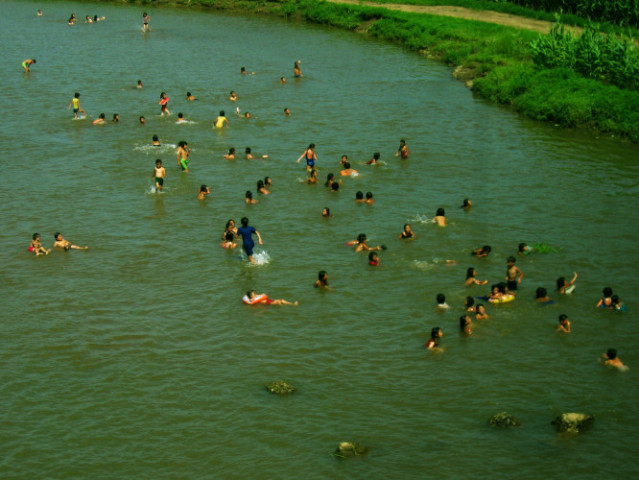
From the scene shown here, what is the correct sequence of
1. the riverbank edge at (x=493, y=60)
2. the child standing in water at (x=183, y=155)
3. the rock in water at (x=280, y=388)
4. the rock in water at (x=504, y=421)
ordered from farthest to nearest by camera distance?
1. the riverbank edge at (x=493, y=60)
2. the child standing in water at (x=183, y=155)
3. the rock in water at (x=280, y=388)
4. the rock in water at (x=504, y=421)

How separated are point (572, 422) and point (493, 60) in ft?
107

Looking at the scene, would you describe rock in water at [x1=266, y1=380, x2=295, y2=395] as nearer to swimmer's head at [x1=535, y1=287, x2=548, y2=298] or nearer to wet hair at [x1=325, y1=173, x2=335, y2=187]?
swimmer's head at [x1=535, y1=287, x2=548, y2=298]

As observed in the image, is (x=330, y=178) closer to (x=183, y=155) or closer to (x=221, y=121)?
(x=183, y=155)

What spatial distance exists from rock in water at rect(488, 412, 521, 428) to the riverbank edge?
70.0 ft

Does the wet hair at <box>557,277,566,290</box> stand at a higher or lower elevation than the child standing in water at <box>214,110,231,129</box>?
lower

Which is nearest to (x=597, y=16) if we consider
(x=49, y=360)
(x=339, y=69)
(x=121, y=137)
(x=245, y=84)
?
(x=339, y=69)

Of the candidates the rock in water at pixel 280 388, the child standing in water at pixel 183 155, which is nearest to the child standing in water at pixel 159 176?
the child standing in water at pixel 183 155

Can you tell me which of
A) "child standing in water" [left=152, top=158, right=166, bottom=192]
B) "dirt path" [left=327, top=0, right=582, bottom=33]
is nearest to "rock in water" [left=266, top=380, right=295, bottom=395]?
"child standing in water" [left=152, top=158, right=166, bottom=192]

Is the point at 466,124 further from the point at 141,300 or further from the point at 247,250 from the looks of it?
the point at 141,300

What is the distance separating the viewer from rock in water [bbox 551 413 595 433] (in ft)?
52.6

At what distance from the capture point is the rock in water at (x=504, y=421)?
16297 millimetres

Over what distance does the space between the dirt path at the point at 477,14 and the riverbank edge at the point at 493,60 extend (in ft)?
5.05

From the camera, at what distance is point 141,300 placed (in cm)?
2161

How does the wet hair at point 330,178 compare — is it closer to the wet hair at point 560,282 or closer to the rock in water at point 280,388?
the wet hair at point 560,282
